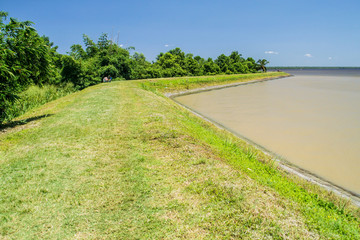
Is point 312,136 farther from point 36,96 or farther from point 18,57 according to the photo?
point 36,96

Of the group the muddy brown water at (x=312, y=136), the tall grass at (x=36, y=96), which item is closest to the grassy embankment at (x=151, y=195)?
the muddy brown water at (x=312, y=136)

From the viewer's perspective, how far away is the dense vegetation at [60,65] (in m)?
7.75

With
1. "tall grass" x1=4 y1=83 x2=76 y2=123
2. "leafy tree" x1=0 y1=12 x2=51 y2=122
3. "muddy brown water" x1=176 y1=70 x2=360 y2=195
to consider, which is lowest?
"muddy brown water" x1=176 y1=70 x2=360 y2=195

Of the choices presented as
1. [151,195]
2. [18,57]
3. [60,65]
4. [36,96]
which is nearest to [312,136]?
[151,195]

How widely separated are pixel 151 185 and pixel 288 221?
8.35ft

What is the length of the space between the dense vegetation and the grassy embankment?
2792 mm

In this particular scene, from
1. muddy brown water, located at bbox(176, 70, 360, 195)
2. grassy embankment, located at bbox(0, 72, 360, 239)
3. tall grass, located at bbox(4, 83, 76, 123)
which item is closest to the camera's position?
grassy embankment, located at bbox(0, 72, 360, 239)

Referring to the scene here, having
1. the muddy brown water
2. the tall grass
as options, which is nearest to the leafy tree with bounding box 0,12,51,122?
the tall grass

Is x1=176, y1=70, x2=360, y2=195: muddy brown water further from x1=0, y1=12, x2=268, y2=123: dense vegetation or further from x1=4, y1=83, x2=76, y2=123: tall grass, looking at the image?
Result: x1=4, y1=83, x2=76, y2=123: tall grass

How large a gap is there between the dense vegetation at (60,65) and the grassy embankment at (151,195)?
2792 millimetres

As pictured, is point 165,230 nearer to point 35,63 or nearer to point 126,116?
point 126,116

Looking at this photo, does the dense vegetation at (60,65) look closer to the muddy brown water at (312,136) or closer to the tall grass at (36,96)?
the tall grass at (36,96)

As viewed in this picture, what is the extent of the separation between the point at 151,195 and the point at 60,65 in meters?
30.8

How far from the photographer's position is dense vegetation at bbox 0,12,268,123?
7.75 meters
